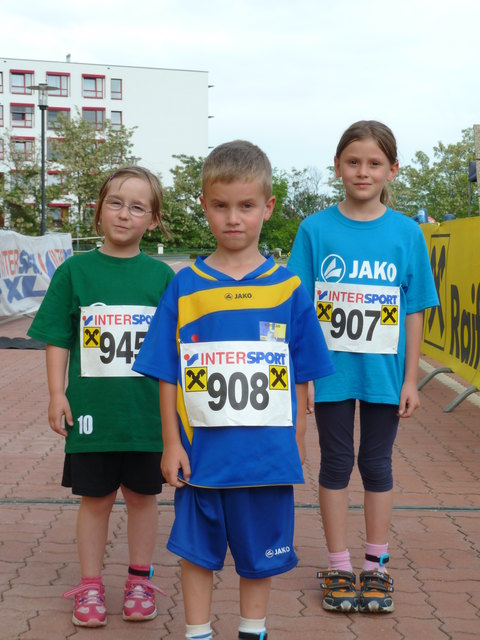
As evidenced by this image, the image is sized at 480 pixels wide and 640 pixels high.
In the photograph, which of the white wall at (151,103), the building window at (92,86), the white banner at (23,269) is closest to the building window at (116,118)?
the white wall at (151,103)

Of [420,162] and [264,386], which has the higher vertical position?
[420,162]

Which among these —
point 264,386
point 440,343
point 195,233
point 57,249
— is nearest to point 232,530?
point 264,386

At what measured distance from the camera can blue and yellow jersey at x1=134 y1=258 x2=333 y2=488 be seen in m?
2.71

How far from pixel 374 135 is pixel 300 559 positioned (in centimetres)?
188

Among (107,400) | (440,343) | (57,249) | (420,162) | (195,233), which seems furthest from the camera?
(195,233)

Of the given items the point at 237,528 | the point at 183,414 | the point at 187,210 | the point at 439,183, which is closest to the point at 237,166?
the point at 183,414

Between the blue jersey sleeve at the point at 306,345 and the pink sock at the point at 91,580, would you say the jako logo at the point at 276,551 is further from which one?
the pink sock at the point at 91,580

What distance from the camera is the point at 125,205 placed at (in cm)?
344

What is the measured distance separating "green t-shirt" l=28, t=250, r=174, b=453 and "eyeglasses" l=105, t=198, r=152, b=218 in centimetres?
18

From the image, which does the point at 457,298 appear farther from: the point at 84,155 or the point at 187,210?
the point at 187,210

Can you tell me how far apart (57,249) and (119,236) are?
53.6ft

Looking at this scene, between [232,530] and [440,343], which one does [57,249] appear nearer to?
[440,343]

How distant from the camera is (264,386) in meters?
2.73

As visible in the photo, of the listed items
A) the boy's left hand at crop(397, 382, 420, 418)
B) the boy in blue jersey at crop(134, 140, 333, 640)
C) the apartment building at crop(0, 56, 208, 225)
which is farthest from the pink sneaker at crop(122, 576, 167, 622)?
the apartment building at crop(0, 56, 208, 225)
